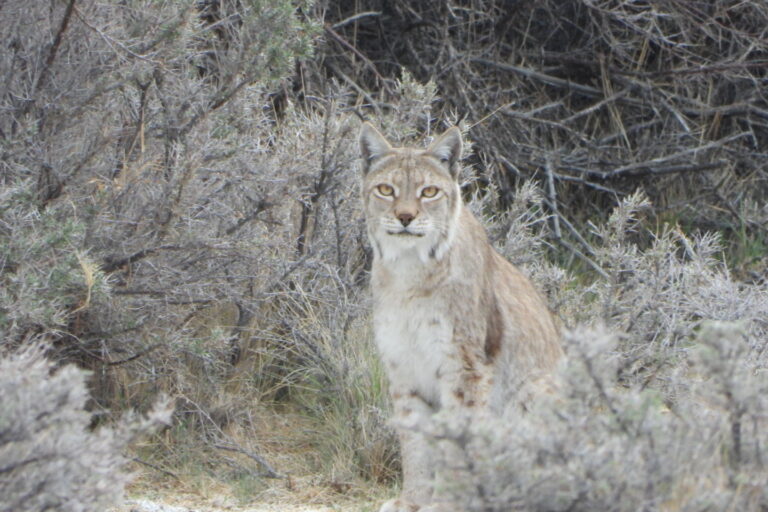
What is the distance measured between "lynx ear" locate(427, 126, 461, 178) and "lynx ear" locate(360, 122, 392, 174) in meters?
0.22

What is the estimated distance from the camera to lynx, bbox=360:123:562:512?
5.19 meters

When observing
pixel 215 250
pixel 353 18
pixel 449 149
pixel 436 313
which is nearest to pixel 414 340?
pixel 436 313

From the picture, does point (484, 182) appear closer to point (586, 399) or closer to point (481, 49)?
point (481, 49)

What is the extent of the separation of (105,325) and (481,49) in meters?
4.36

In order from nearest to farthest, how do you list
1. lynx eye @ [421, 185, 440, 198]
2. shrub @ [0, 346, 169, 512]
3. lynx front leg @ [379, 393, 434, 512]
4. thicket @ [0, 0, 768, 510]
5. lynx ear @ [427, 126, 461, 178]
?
shrub @ [0, 346, 169, 512] < lynx front leg @ [379, 393, 434, 512] < lynx eye @ [421, 185, 440, 198] < lynx ear @ [427, 126, 461, 178] < thicket @ [0, 0, 768, 510]

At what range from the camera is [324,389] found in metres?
6.55

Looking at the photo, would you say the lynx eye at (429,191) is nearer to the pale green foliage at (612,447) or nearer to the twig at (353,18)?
the pale green foliage at (612,447)

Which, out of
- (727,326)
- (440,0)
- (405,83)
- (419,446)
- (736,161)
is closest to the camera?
(727,326)

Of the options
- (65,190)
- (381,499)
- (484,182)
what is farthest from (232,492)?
(484,182)

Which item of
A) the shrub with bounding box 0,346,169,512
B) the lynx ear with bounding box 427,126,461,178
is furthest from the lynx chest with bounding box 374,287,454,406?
the shrub with bounding box 0,346,169,512

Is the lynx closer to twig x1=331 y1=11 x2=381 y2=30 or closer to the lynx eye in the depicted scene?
the lynx eye

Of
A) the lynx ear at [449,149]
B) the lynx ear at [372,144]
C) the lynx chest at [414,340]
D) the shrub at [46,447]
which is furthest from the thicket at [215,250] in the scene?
the shrub at [46,447]

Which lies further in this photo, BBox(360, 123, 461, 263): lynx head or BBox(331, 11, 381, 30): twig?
BBox(331, 11, 381, 30): twig

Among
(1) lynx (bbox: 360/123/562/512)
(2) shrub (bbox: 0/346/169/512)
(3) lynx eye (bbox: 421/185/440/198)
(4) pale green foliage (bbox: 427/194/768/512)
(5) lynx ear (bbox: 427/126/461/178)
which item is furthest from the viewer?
(5) lynx ear (bbox: 427/126/461/178)
